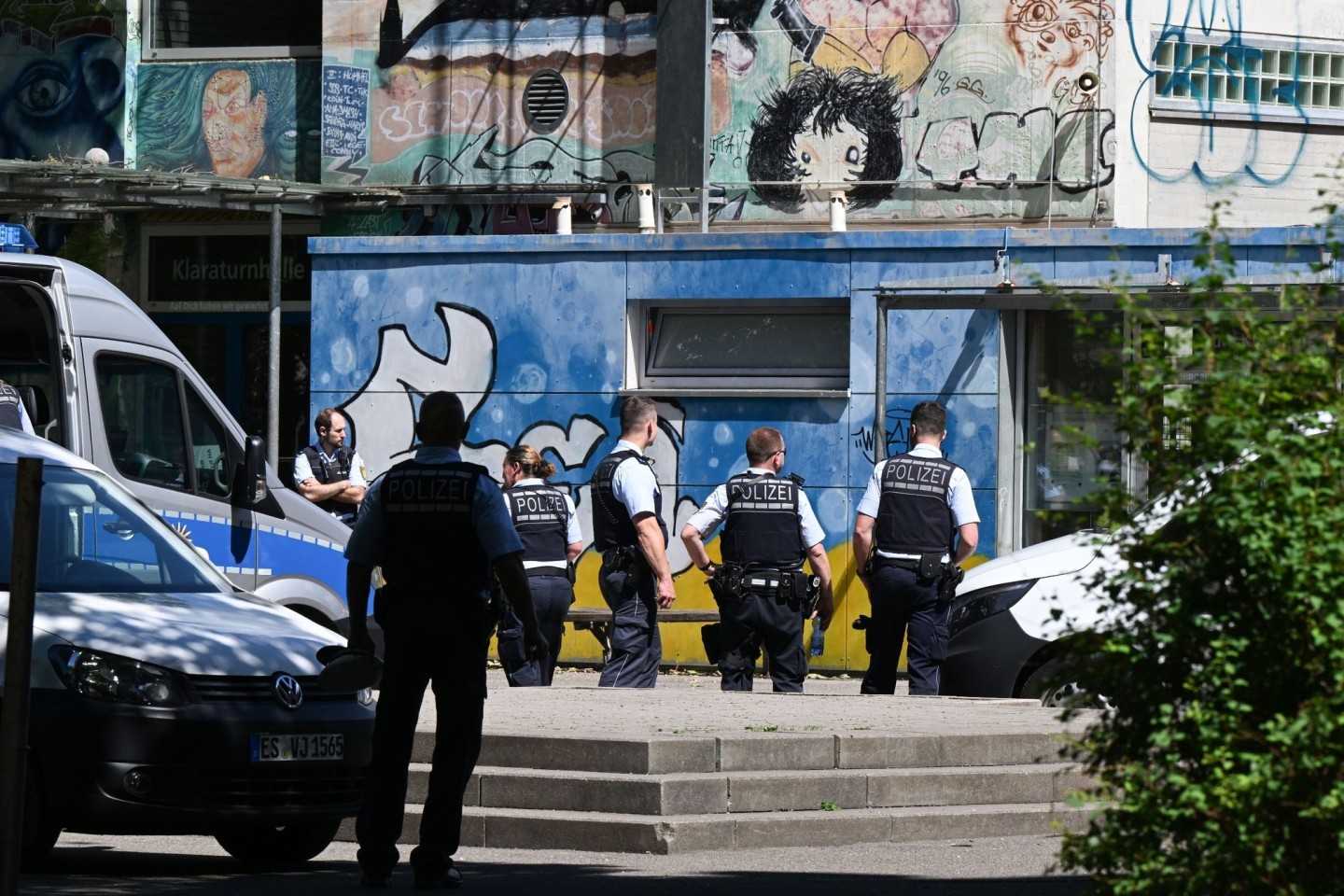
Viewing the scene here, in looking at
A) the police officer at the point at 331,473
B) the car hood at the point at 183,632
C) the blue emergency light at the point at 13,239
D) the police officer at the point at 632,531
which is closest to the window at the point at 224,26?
the police officer at the point at 331,473

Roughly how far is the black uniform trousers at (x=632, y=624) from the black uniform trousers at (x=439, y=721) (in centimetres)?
476

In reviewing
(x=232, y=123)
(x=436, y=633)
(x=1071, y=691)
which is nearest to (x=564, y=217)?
(x=232, y=123)

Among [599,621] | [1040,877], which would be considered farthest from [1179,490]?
[599,621]

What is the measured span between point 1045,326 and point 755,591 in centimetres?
582

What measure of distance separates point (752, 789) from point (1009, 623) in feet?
9.91

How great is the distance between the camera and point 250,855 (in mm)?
9086

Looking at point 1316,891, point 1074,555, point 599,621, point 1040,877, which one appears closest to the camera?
point 1316,891

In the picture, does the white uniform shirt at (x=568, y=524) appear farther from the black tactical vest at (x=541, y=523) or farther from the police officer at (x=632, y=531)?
the police officer at (x=632, y=531)

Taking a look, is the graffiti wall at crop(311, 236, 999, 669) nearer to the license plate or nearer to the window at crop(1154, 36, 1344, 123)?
the window at crop(1154, 36, 1344, 123)

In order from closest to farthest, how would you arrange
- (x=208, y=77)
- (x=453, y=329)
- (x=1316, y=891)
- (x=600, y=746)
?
(x=1316, y=891) < (x=600, y=746) < (x=453, y=329) < (x=208, y=77)

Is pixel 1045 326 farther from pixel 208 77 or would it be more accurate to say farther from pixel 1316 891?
pixel 1316 891

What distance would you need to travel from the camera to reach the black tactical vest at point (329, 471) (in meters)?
16.5

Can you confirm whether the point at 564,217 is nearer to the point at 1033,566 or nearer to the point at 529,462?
the point at 529,462

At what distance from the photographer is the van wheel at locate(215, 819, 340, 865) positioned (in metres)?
9.05
